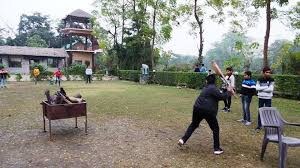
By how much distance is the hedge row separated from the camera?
16.7m

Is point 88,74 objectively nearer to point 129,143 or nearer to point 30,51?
point 30,51

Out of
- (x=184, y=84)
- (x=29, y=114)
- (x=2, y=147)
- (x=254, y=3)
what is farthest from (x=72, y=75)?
(x=2, y=147)

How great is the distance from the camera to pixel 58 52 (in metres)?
50.1

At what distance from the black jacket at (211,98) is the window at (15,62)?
46.3 m

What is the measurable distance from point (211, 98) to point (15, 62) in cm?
4672

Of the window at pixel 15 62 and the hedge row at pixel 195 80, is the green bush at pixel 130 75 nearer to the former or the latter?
the hedge row at pixel 195 80

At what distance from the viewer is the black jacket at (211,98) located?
21.0 feet

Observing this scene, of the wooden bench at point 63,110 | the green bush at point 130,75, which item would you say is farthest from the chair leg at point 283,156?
the green bush at point 130,75

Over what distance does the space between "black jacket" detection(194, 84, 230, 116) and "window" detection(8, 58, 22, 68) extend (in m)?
46.3

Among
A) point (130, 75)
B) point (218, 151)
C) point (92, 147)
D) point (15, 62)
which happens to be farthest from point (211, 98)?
point (15, 62)

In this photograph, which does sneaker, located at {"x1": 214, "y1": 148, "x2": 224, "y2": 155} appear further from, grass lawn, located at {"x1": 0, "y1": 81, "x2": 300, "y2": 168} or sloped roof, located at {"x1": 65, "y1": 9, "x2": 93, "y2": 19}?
sloped roof, located at {"x1": 65, "y1": 9, "x2": 93, "y2": 19}

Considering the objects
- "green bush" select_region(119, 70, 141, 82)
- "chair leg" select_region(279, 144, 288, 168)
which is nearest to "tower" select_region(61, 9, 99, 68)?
"green bush" select_region(119, 70, 141, 82)

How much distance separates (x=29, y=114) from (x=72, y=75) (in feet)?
90.7

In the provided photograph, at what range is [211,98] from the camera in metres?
6.49
